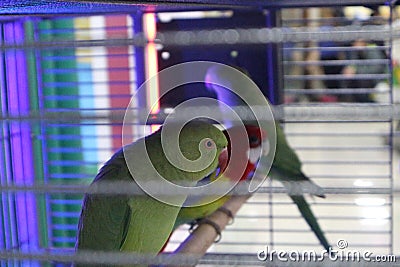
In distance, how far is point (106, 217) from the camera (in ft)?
1.97

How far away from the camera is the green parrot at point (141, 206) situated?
582 millimetres

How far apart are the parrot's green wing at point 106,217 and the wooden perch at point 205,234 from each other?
4.3 inches

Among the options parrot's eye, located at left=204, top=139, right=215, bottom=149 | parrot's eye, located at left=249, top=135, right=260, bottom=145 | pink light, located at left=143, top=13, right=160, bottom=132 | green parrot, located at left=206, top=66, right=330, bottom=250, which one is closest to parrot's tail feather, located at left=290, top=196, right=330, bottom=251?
green parrot, located at left=206, top=66, right=330, bottom=250

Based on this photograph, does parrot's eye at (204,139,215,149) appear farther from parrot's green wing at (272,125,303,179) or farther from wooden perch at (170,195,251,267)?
parrot's green wing at (272,125,303,179)

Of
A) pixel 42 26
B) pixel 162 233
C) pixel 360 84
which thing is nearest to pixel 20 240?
pixel 162 233

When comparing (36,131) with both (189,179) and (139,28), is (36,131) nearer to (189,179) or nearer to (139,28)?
(139,28)

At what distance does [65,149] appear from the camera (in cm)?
106

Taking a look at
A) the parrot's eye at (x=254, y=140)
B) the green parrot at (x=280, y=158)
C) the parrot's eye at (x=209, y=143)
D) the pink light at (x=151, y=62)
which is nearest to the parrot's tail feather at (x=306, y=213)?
the green parrot at (x=280, y=158)

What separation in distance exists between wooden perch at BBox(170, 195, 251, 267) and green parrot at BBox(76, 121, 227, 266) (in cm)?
9

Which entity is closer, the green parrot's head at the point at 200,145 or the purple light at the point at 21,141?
the green parrot's head at the point at 200,145

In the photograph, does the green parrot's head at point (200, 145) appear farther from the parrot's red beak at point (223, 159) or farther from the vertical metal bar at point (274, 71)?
the vertical metal bar at point (274, 71)

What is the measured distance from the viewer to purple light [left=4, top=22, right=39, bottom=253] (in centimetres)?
79

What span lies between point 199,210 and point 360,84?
2.32 meters

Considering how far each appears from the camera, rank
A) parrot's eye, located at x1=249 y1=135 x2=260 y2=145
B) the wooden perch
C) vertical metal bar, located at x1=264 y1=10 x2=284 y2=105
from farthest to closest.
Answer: vertical metal bar, located at x1=264 y1=10 x2=284 y2=105
parrot's eye, located at x1=249 y1=135 x2=260 y2=145
the wooden perch
